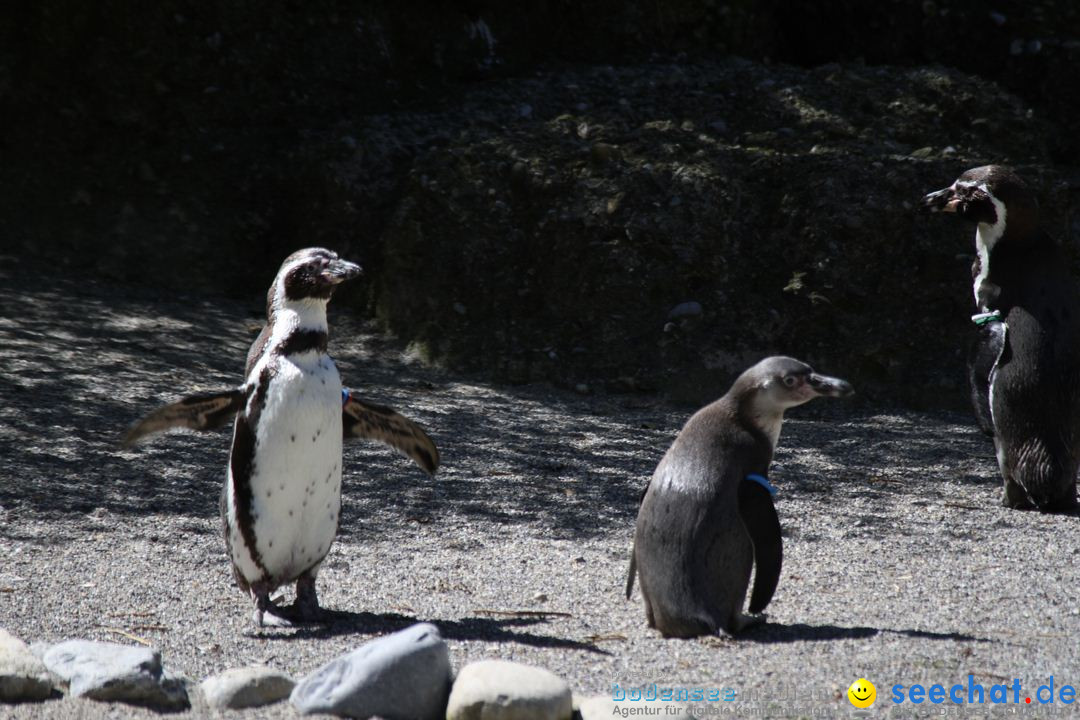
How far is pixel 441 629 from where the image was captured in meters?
3.79

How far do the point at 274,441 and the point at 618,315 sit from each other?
4443 mm

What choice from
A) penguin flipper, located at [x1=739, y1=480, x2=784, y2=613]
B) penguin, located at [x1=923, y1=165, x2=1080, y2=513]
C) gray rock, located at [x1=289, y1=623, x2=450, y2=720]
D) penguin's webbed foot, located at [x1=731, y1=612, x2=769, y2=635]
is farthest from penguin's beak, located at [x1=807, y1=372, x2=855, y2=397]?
penguin, located at [x1=923, y1=165, x2=1080, y2=513]

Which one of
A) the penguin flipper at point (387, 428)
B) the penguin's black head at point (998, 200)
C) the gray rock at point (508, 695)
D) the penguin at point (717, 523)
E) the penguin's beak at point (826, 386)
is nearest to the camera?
the gray rock at point (508, 695)

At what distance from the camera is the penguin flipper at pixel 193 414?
3.90 metres

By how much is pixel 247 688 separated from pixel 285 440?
0.92 meters

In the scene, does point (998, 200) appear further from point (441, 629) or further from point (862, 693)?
point (441, 629)

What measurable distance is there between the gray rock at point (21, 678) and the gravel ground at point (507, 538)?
0.06 m

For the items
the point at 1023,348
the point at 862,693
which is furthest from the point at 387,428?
the point at 1023,348

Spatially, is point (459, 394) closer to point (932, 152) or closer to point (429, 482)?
point (429, 482)

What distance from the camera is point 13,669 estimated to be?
3.07m

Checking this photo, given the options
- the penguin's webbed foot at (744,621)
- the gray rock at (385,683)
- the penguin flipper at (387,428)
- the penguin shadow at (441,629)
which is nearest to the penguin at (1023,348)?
the penguin's webbed foot at (744,621)

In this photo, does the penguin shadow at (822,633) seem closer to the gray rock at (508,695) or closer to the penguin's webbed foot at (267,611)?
the gray rock at (508,695)

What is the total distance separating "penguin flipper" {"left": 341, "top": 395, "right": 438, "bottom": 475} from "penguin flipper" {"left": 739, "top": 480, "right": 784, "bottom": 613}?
113 centimetres

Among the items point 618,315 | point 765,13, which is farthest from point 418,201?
point 765,13
